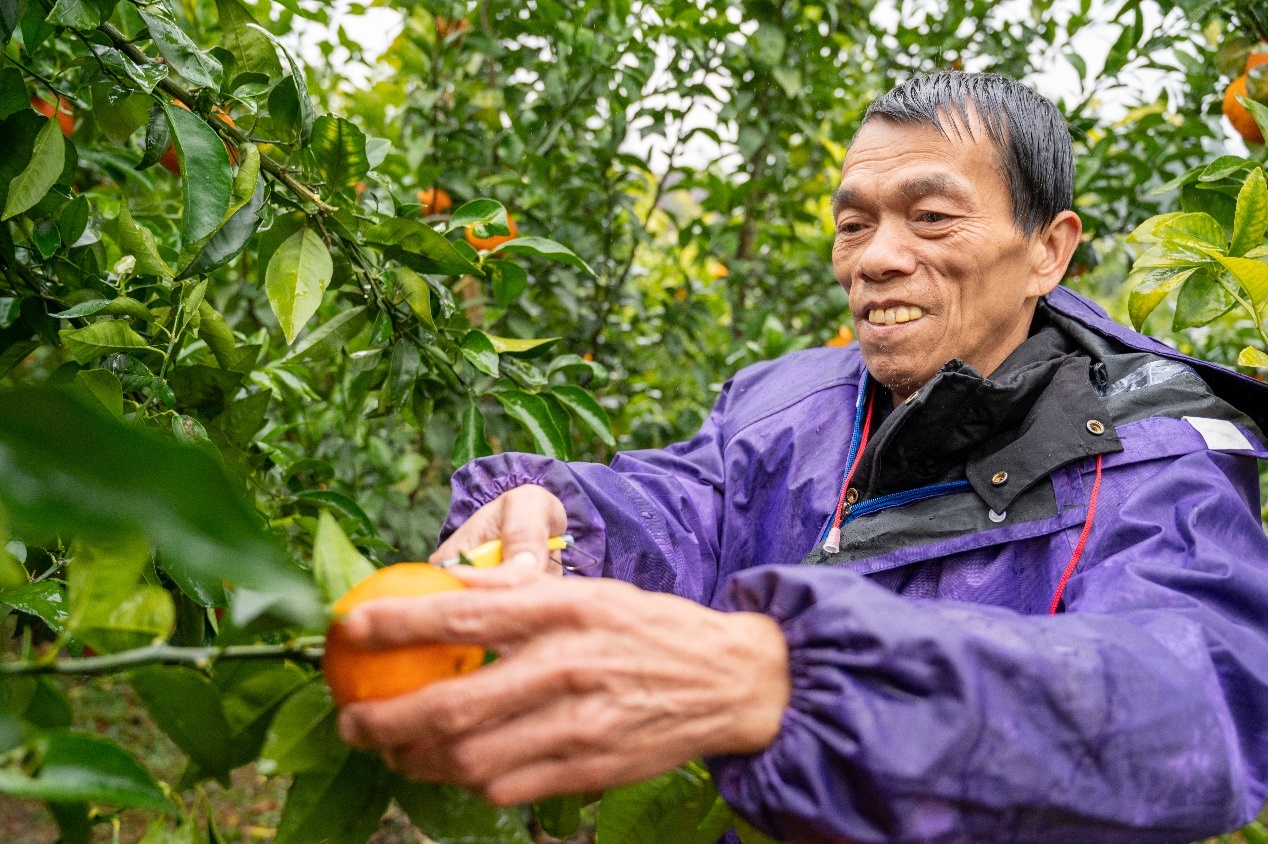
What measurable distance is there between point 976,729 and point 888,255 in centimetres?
78

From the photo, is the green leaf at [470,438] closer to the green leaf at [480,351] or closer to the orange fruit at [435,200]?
the green leaf at [480,351]

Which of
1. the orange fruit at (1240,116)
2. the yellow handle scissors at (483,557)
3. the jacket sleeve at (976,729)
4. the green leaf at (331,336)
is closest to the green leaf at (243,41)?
the green leaf at (331,336)

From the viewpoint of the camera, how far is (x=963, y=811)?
60 centimetres

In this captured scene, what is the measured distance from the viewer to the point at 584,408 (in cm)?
146

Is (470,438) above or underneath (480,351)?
underneath

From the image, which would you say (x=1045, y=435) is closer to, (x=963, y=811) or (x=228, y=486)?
(x=963, y=811)

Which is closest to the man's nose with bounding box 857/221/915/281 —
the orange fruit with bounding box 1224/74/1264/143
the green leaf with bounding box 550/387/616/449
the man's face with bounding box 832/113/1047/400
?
the man's face with bounding box 832/113/1047/400

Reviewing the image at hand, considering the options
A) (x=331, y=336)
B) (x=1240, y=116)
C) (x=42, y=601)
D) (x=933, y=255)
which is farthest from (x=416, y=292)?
(x=1240, y=116)

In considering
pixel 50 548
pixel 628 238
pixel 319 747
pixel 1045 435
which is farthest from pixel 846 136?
pixel 319 747

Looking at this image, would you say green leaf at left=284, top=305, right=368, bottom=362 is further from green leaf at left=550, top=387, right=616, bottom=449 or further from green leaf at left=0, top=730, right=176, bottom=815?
green leaf at left=0, top=730, right=176, bottom=815

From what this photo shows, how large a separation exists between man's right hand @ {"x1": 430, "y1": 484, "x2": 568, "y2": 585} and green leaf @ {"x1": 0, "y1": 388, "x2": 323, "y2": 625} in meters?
0.41

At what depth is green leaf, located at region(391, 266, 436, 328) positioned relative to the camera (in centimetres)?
120

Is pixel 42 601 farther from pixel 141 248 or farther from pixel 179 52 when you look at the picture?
pixel 179 52

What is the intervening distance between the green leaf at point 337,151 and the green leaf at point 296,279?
0.26ft
